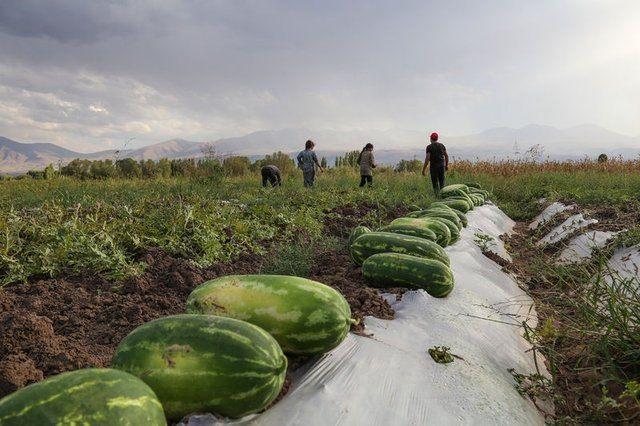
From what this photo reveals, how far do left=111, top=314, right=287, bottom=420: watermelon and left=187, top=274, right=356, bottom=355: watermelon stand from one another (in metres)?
0.34

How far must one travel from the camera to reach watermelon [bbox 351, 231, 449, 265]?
4297 millimetres

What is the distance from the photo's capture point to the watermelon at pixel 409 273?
3.80m

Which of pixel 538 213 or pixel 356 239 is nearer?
pixel 356 239

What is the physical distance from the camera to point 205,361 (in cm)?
187

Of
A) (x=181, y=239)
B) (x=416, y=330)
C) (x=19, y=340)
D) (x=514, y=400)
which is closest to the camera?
(x=514, y=400)

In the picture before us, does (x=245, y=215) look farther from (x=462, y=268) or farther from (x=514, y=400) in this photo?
(x=514, y=400)

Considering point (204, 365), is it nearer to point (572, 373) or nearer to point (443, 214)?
point (572, 373)

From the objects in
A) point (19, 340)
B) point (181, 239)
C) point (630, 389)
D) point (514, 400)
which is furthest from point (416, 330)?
point (181, 239)

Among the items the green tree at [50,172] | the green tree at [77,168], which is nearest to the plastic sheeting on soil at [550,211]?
the green tree at [50,172]

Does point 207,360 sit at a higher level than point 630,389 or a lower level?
higher

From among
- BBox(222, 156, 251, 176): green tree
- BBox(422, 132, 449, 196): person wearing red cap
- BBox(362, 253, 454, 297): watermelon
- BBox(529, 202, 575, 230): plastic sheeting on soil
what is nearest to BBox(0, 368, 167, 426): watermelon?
BBox(362, 253, 454, 297): watermelon

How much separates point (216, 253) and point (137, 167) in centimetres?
2157

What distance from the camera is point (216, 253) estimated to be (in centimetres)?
488

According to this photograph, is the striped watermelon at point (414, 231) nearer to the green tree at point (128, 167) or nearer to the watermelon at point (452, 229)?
the watermelon at point (452, 229)
